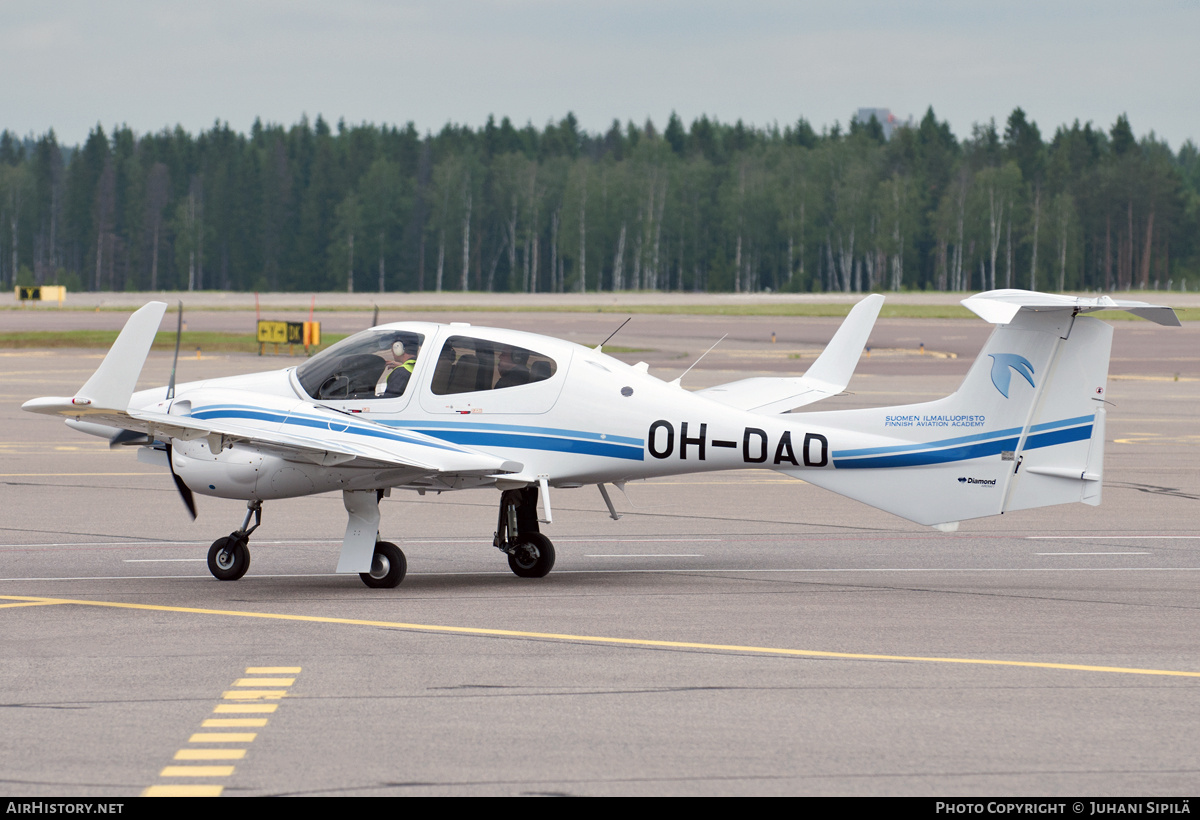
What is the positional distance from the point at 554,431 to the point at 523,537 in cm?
111

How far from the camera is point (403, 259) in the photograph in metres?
157

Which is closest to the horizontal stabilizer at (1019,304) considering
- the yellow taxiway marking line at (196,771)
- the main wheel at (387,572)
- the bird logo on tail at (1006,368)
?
the bird logo on tail at (1006,368)

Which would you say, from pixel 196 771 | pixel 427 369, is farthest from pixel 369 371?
pixel 196 771

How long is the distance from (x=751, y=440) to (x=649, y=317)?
6692 centimetres

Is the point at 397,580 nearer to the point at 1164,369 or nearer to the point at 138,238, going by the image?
the point at 1164,369

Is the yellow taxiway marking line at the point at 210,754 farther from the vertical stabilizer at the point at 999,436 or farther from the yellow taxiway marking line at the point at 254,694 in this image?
the vertical stabilizer at the point at 999,436

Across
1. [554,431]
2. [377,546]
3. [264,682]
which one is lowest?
[264,682]

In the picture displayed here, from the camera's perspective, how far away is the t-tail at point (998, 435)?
481 inches

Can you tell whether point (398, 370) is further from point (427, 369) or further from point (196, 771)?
point (196, 771)

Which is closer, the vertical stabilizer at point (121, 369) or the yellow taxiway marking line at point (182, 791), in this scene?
the yellow taxiway marking line at point (182, 791)

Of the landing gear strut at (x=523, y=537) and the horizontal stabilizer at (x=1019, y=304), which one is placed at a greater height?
the horizontal stabilizer at (x=1019, y=304)

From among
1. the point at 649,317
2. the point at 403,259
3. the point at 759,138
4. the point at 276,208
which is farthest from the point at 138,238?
the point at 649,317

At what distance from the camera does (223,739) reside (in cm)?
757
